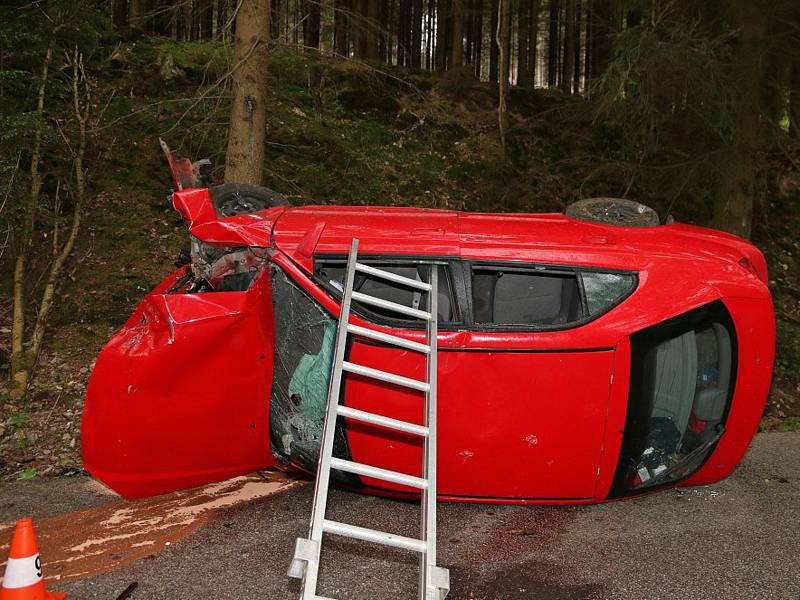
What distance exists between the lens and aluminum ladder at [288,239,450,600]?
8.72 ft

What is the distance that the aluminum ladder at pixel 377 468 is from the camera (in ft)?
8.72

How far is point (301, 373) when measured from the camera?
4.18 m

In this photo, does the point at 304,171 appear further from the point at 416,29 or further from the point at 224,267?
the point at 416,29

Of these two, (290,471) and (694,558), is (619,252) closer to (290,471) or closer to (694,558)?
(694,558)

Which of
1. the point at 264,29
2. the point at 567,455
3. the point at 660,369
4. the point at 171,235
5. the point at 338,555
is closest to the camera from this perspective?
the point at 338,555

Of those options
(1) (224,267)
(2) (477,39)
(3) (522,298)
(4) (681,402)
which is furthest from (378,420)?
(2) (477,39)

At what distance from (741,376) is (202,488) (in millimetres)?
3480

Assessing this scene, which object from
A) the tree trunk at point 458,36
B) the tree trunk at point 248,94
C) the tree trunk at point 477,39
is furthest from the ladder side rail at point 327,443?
the tree trunk at point 477,39

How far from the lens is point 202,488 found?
15.1 ft

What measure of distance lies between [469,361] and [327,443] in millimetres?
1131

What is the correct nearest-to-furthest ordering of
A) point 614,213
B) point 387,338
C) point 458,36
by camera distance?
1. point 387,338
2. point 614,213
3. point 458,36

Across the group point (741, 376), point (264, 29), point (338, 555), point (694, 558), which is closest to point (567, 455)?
point (694, 558)

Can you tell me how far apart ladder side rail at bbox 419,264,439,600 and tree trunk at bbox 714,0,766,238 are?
21.6 ft

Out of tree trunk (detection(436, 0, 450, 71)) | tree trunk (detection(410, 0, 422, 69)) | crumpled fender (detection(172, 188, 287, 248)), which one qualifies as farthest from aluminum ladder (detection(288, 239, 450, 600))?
tree trunk (detection(410, 0, 422, 69))
